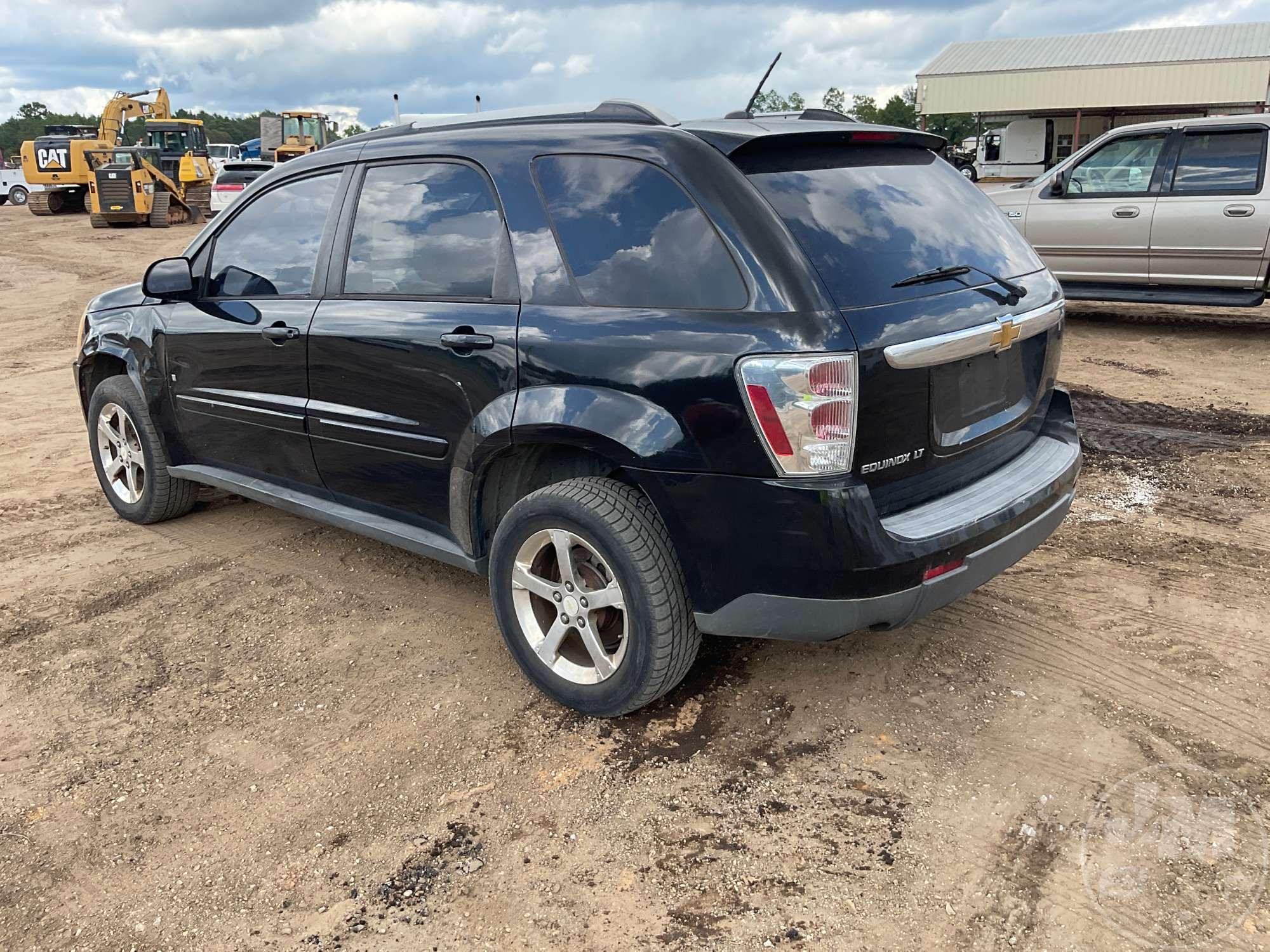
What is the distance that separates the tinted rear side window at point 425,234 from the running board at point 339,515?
2.86 ft

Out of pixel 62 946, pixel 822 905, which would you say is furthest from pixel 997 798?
pixel 62 946

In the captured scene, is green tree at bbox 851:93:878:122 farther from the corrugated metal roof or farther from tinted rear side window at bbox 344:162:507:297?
tinted rear side window at bbox 344:162:507:297

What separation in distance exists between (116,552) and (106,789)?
84.8 inches

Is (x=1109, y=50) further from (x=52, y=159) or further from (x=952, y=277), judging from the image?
(x=952, y=277)

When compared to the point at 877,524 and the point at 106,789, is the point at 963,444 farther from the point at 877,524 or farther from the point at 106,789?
the point at 106,789

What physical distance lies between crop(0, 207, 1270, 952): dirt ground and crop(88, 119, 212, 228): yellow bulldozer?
77.5 ft

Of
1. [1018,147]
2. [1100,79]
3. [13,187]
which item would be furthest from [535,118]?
[13,187]

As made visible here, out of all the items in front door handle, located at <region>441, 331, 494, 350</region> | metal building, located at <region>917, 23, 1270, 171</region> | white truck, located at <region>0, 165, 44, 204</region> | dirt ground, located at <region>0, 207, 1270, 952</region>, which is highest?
metal building, located at <region>917, 23, 1270, 171</region>

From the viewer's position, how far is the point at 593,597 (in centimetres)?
309

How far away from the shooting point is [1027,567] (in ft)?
14.1

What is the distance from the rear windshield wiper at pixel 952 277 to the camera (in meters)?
2.91

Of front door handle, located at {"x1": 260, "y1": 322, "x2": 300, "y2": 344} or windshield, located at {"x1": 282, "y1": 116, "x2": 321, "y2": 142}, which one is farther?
windshield, located at {"x1": 282, "y1": 116, "x2": 321, "y2": 142}

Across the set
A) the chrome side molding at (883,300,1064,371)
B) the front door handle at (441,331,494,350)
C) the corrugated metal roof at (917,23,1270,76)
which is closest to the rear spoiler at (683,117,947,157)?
the chrome side molding at (883,300,1064,371)

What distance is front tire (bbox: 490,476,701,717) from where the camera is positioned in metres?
2.92
